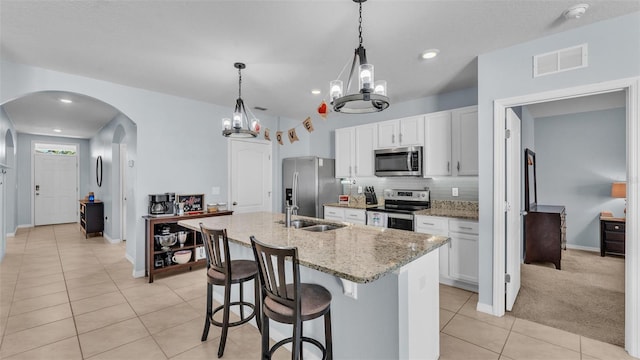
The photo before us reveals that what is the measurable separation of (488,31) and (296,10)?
5.31ft

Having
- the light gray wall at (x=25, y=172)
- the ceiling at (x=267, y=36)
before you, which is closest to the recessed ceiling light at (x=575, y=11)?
the ceiling at (x=267, y=36)

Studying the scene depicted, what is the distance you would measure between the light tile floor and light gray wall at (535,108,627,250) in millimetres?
3570

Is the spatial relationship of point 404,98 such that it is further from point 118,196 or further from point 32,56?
point 118,196

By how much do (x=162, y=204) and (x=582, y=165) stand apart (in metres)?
7.05

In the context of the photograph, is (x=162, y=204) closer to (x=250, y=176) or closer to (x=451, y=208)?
(x=250, y=176)

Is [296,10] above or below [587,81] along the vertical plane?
above

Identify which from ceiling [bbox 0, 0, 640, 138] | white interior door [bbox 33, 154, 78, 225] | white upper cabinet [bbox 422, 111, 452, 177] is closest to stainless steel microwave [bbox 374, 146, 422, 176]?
white upper cabinet [bbox 422, 111, 452, 177]

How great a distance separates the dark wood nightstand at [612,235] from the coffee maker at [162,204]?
674cm

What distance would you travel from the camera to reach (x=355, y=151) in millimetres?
4898

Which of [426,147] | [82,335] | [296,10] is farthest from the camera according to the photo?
[426,147]

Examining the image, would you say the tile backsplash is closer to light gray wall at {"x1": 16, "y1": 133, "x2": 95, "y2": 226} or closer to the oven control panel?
the oven control panel

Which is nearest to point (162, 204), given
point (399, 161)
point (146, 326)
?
point (146, 326)

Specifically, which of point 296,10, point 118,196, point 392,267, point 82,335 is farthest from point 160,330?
point 118,196

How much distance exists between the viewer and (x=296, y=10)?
2174mm
